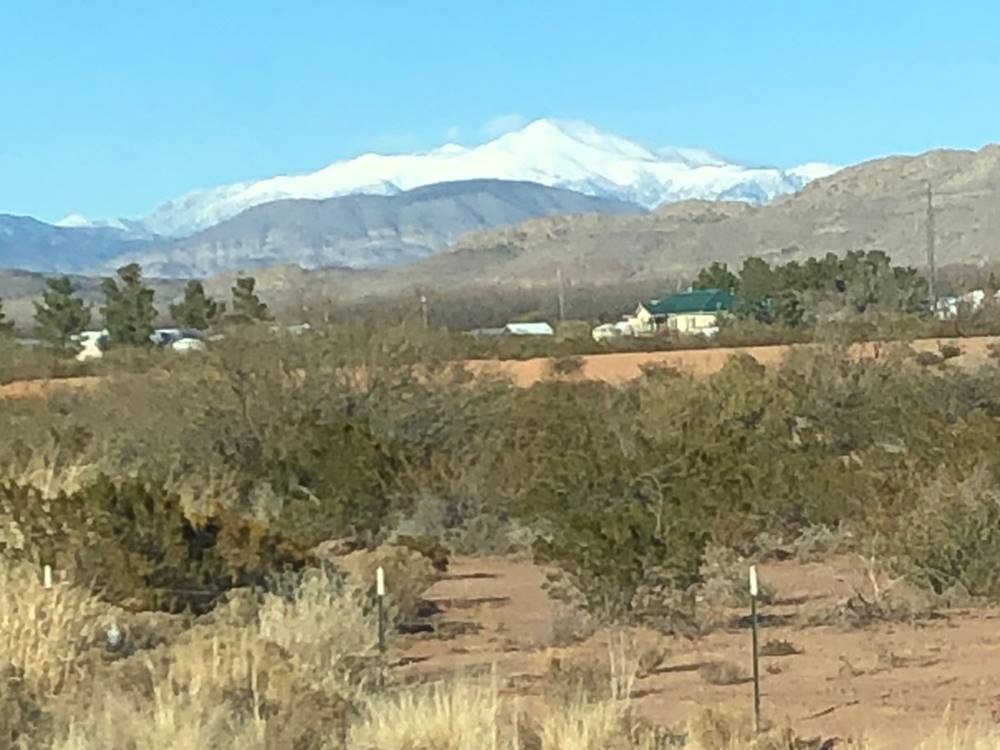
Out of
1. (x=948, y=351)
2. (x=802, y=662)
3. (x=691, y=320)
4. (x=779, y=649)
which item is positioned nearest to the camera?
(x=802, y=662)

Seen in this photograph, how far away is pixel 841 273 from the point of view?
91.4 meters

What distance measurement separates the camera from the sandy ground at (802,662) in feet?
44.2

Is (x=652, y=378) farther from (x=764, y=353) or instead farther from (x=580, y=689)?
(x=580, y=689)

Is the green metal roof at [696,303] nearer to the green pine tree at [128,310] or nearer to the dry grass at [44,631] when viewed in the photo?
the green pine tree at [128,310]

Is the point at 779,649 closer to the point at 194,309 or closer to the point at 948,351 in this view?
the point at 948,351

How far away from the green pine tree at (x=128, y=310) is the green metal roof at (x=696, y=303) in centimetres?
2917

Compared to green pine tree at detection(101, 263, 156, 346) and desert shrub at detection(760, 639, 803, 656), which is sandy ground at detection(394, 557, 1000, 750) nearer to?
desert shrub at detection(760, 639, 803, 656)

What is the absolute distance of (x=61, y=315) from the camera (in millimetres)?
87625

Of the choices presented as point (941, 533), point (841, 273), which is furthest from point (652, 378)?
point (841, 273)

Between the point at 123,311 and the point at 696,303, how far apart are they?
35.0 m

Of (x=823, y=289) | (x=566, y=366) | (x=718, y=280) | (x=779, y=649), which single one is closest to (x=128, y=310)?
(x=823, y=289)

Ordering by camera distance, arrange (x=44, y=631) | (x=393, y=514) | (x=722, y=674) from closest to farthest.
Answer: (x=44, y=631) < (x=722, y=674) < (x=393, y=514)

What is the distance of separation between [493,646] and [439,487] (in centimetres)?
981

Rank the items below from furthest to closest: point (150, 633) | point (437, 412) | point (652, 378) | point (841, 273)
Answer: point (841, 273) < point (652, 378) < point (437, 412) < point (150, 633)
